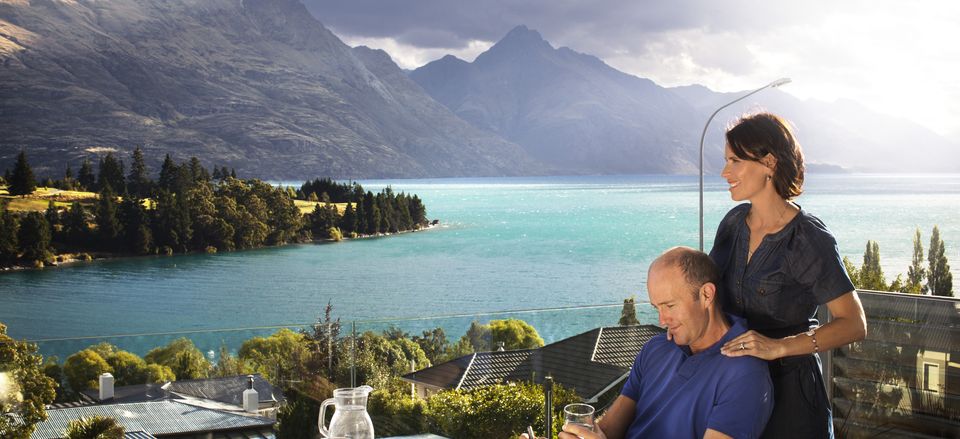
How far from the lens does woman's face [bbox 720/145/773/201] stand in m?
1.72

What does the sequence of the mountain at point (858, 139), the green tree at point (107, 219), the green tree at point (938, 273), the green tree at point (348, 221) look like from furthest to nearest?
the mountain at point (858, 139), the green tree at point (348, 221), the green tree at point (107, 219), the green tree at point (938, 273)

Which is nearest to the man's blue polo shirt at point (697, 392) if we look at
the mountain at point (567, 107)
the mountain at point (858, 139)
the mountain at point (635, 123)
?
the mountain at point (635, 123)

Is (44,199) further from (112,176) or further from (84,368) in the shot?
(84,368)

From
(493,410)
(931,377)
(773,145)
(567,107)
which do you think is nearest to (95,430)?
(493,410)

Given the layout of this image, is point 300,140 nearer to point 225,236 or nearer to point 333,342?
point 225,236

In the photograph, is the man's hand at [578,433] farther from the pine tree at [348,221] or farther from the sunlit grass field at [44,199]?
the pine tree at [348,221]

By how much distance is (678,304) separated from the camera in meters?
1.68

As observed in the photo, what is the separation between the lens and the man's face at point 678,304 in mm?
1675

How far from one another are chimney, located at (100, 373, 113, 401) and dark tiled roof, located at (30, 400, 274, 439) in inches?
1.7

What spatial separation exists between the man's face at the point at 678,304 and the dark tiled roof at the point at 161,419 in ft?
6.71

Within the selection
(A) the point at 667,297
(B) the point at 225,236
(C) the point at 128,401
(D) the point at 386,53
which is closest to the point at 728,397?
(A) the point at 667,297

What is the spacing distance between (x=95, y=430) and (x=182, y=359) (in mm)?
785

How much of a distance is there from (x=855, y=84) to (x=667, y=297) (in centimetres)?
12562

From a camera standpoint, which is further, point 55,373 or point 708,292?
point 55,373
